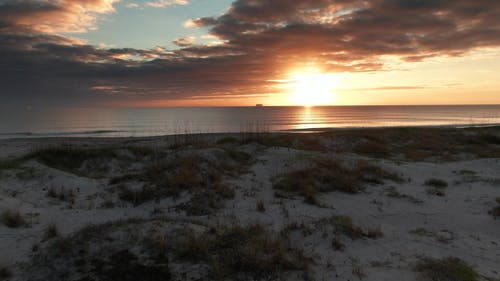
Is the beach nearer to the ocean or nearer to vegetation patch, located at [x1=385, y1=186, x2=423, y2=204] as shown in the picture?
vegetation patch, located at [x1=385, y1=186, x2=423, y2=204]

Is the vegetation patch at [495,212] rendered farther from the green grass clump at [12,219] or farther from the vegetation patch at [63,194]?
the vegetation patch at [63,194]

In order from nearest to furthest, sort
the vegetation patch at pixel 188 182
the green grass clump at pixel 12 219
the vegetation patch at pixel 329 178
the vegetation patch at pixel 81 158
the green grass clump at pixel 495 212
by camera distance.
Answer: the green grass clump at pixel 12 219 → the green grass clump at pixel 495 212 → the vegetation patch at pixel 188 182 → the vegetation patch at pixel 329 178 → the vegetation patch at pixel 81 158

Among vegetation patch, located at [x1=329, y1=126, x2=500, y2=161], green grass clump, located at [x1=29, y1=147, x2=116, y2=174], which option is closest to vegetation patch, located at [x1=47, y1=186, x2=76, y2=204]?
green grass clump, located at [x1=29, y1=147, x2=116, y2=174]

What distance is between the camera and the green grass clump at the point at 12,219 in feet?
29.1

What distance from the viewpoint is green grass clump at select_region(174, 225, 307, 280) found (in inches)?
252

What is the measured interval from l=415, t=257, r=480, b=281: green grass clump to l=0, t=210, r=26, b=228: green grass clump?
10.8 m

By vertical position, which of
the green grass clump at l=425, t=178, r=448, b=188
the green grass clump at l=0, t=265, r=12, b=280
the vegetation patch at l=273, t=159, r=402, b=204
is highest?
the vegetation patch at l=273, t=159, r=402, b=204

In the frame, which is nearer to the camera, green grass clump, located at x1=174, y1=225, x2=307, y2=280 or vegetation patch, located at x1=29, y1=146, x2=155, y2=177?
green grass clump, located at x1=174, y1=225, x2=307, y2=280

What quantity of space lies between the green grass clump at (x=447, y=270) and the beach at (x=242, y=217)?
0.03m

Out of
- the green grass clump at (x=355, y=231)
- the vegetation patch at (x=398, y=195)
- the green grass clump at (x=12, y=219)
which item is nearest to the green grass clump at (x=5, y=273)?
the green grass clump at (x=12, y=219)

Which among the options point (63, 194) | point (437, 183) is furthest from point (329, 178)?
point (63, 194)

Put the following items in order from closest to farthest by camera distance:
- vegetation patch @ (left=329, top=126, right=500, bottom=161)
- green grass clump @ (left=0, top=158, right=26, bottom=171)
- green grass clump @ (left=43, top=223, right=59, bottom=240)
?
green grass clump @ (left=43, top=223, right=59, bottom=240) → green grass clump @ (left=0, top=158, right=26, bottom=171) → vegetation patch @ (left=329, top=126, right=500, bottom=161)

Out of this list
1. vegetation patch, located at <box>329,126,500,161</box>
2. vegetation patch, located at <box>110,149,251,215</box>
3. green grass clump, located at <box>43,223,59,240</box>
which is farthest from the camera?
vegetation patch, located at <box>329,126,500,161</box>

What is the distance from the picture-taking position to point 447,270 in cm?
629
